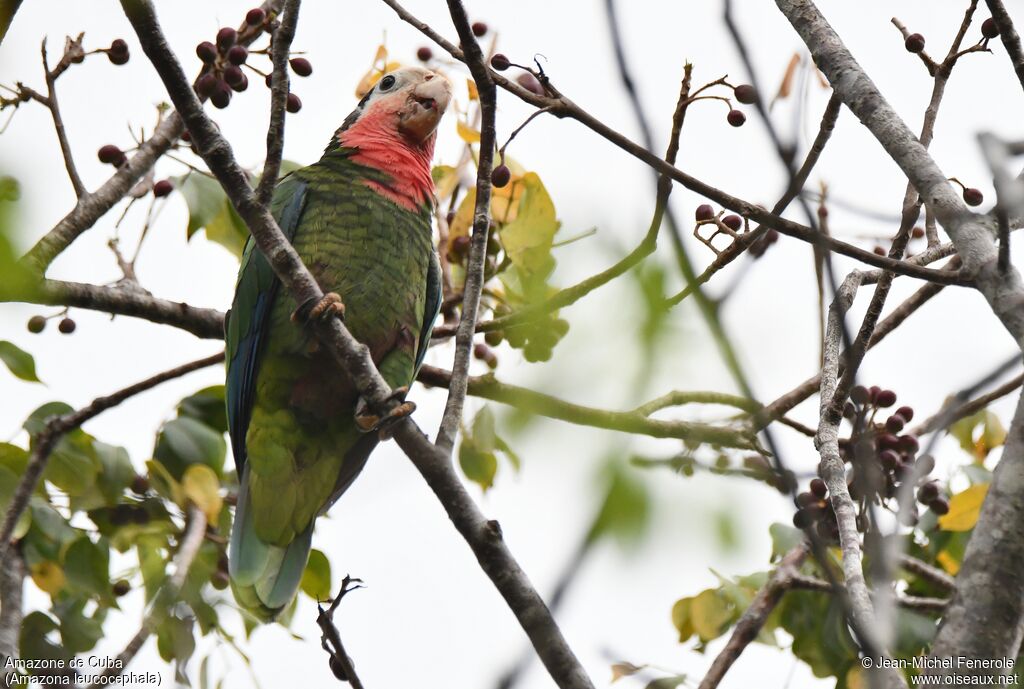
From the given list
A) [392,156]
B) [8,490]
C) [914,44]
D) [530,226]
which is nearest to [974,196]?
[914,44]

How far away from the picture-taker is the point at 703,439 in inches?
55.9

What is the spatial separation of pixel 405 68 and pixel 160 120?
1383 millimetres

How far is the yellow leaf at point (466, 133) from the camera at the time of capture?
3615 millimetres

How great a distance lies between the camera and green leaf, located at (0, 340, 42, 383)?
3098mm

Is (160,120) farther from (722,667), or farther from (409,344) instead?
(722,667)

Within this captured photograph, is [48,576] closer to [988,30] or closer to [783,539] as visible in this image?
[783,539]

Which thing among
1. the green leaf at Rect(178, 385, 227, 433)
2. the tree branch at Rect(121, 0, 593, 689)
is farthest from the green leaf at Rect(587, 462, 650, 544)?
the green leaf at Rect(178, 385, 227, 433)

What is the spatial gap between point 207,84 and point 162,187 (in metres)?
0.51

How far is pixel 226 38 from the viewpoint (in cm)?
325

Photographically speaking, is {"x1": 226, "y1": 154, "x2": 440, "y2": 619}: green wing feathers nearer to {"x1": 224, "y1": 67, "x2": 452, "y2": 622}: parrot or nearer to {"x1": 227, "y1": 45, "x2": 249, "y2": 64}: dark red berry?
{"x1": 224, "y1": 67, "x2": 452, "y2": 622}: parrot

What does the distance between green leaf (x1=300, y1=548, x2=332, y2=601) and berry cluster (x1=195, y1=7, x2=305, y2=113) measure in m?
1.58

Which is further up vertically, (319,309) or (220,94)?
(220,94)

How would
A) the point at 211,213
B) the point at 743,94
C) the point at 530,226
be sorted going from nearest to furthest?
the point at 530,226 → the point at 743,94 → the point at 211,213

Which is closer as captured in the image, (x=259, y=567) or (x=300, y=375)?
(x=259, y=567)
